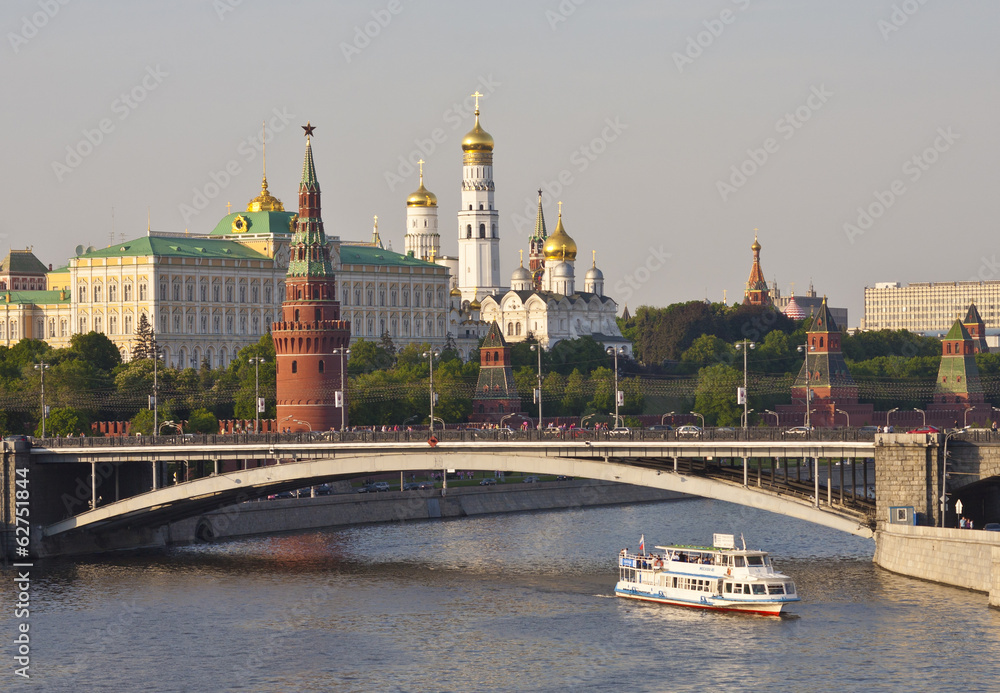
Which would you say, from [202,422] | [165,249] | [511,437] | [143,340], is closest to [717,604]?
[511,437]

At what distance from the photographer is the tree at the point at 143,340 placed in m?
177

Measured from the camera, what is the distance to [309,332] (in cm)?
Result: 12862

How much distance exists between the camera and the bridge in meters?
78.9

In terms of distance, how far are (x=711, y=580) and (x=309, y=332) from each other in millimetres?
58045

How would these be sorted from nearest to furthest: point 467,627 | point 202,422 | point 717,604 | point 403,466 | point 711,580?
point 467,627
point 717,604
point 711,580
point 403,466
point 202,422

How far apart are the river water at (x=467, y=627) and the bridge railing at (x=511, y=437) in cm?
532

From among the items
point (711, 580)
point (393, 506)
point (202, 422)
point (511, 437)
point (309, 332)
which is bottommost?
point (711, 580)

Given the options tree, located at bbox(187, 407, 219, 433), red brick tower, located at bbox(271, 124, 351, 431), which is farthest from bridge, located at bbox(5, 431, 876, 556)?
red brick tower, located at bbox(271, 124, 351, 431)

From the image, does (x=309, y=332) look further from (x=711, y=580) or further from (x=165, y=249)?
(x=165, y=249)

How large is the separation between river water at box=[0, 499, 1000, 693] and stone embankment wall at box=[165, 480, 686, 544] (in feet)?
19.5

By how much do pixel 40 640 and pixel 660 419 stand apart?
316ft

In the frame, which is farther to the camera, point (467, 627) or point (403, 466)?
point (403, 466)

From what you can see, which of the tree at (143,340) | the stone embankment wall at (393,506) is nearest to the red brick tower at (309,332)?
the stone embankment wall at (393,506)

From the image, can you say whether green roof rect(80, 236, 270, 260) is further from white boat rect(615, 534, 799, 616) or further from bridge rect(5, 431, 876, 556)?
white boat rect(615, 534, 799, 616)
